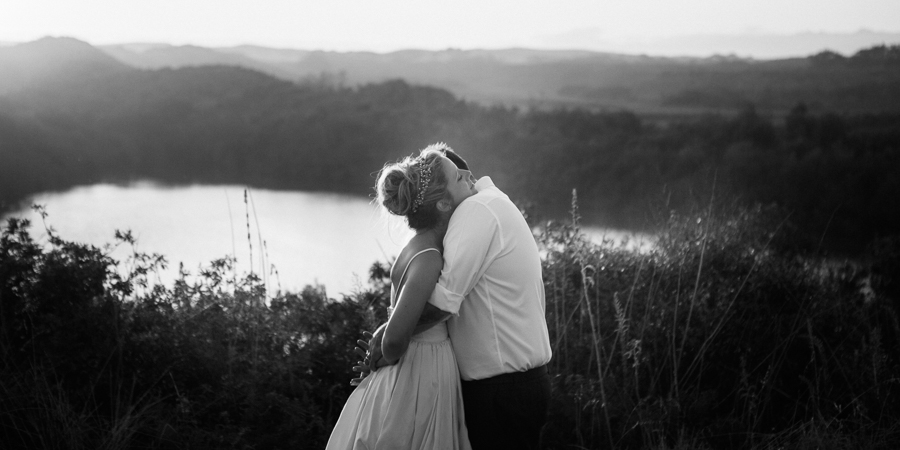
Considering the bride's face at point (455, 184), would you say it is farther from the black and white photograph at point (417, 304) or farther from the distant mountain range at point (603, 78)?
the distant mountain range at point (603, 78)

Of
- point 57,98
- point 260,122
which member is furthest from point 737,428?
point 260,122

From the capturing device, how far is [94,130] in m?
12.8

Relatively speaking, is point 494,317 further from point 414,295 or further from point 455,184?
point 455,184

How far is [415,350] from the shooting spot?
8.11ft

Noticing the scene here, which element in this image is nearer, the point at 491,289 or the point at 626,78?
the point at 491,289

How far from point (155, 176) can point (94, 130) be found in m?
1.84

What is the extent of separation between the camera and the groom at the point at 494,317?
2250 millimetres

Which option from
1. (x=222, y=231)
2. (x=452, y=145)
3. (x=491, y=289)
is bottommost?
(x=222, y=231)

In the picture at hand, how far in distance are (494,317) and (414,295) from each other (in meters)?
0.33

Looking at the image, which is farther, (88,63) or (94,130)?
(88,63)

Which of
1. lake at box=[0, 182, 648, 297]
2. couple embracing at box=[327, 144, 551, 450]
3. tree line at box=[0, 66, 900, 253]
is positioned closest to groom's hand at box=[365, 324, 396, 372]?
couple embracing at box=[327, 144, 551, 450]

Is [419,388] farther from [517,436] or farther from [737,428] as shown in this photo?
[737,428]

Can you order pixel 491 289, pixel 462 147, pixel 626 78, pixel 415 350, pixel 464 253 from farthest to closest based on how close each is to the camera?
pixel 626 78 → pixel 462 147 → pixel 415 350 → pixel 491 289 → pixel 464 253

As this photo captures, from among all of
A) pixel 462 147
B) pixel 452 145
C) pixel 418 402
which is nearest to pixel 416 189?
pixel 418 402
